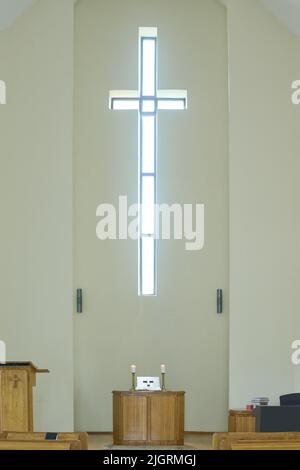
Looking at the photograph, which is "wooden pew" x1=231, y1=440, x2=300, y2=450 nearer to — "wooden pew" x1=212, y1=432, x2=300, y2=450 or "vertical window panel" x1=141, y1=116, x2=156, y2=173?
"wooden pew" x1=212, y1=432, x2=300, y2=450

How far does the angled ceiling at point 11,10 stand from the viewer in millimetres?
11461

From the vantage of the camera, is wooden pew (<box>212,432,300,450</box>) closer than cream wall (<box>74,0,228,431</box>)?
Yes

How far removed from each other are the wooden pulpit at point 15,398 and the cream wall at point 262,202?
368 centimetres

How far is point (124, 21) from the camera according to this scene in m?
12.3

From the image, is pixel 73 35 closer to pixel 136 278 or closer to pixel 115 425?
pixel 136 278

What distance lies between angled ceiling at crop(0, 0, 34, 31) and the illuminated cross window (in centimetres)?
163

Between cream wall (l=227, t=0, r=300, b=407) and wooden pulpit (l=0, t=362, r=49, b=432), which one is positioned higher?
cream wall (l=227, t=0, r=300, b=407)
